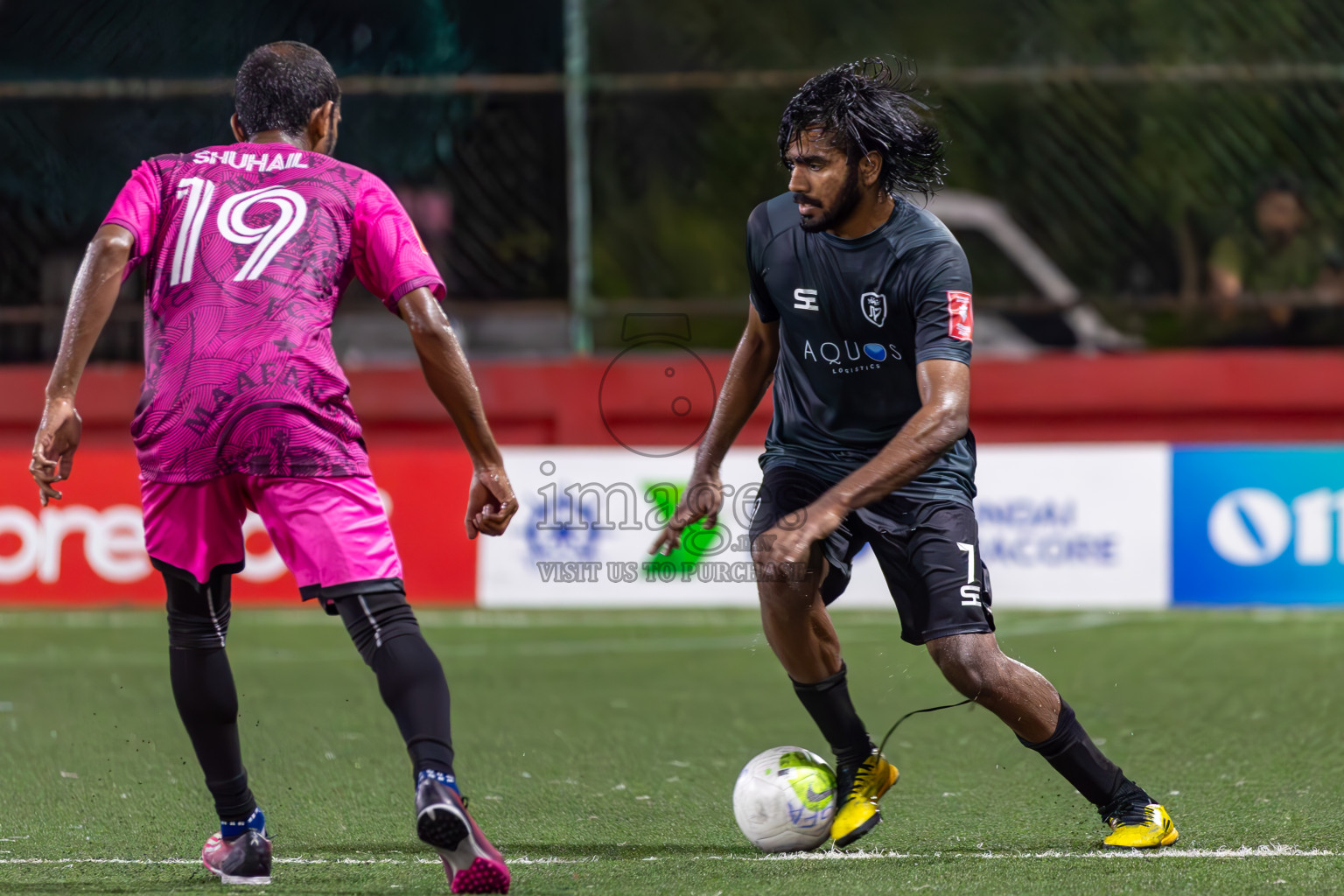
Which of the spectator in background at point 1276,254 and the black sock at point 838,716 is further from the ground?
the spectator in background at point 1276,254

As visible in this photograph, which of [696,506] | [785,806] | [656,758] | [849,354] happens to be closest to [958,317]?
[849,354]

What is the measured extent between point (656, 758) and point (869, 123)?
2.69 meters

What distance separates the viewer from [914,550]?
4367mm

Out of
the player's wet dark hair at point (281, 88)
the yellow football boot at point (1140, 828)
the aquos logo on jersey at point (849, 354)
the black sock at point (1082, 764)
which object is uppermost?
the player's wet dark hair at point (281, 88)

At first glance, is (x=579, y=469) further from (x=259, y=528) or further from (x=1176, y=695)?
(x=1176, y=695)

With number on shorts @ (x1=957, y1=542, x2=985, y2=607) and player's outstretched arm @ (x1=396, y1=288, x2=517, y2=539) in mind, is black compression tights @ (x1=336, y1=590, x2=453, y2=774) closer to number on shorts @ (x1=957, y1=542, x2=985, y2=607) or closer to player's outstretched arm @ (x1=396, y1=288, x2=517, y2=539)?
player's outstretched arm @ (x1=396, y1=288, x2=517, y2=539)

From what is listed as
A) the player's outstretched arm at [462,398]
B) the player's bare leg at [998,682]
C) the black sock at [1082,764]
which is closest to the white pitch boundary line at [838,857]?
the black sock at [1082,764]

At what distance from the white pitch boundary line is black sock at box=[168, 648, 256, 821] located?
33 cm

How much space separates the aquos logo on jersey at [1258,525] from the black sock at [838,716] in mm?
6517

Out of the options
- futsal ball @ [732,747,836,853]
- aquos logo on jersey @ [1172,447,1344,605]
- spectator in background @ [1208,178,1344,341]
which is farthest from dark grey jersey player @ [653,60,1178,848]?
spectator in background @ [1208,178,1344,341]

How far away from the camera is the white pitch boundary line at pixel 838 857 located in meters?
4.32

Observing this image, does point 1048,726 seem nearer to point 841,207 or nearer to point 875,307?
point 875,307

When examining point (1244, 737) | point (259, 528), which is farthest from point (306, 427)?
point (259, 528)

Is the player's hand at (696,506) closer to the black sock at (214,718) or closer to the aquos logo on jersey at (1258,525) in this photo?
the black sock at (214,718)
